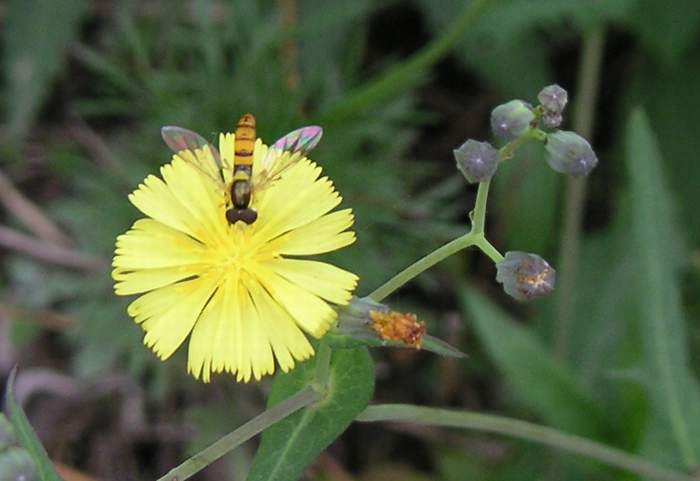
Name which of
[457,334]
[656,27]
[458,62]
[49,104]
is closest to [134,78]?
[49,104]

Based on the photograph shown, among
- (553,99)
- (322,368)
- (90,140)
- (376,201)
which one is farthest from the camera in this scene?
(90,140)

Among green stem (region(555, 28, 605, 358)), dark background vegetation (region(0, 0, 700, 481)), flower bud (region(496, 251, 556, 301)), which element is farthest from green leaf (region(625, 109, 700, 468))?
flower bud (region(496, 251, 556, 301))

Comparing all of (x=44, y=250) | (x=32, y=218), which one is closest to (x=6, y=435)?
(x=44, y=250)

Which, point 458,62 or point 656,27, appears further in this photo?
point 458,62

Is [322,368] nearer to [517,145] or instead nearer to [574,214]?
[517,145]

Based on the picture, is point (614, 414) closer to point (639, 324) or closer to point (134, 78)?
point (639, 324)

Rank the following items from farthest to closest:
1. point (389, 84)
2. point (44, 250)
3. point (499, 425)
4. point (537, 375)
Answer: point (44, 250)
point (537, 375)
point (389, 84)
point (499, 425)
